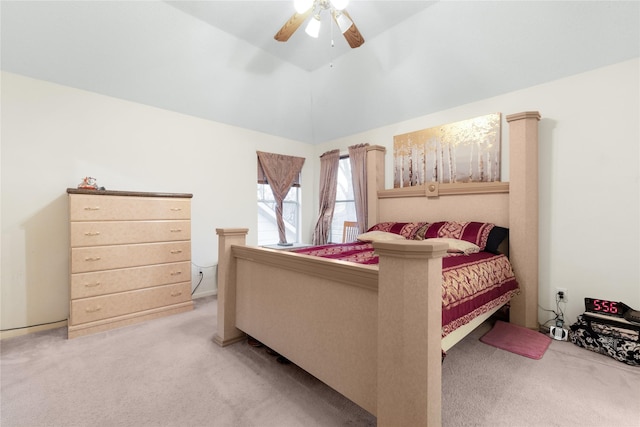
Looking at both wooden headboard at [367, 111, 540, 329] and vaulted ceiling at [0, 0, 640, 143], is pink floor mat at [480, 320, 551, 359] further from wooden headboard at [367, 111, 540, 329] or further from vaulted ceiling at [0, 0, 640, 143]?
vaulted ceiling at [0, 0, 640, 143]

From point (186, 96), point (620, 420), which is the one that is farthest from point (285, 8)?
point (620, 420)

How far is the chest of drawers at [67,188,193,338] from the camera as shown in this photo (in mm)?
2521

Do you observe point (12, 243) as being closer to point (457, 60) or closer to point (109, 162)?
point (109, 162)

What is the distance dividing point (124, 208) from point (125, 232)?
0.79 ft

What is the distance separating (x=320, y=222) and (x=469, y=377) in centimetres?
323

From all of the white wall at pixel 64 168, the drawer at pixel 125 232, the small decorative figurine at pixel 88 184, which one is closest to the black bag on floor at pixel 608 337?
the drawer at pixel 125 232

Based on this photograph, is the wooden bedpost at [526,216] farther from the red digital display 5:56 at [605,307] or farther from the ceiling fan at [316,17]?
the ceiling fan at [316,17]

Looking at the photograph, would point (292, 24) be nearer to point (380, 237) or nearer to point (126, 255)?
point (380, 237)

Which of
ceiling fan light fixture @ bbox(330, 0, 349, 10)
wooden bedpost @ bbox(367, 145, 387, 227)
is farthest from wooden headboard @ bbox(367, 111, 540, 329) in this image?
ceiling fan light fixture @ bbox(330, 0, 349, 10)

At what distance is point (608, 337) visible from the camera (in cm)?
209

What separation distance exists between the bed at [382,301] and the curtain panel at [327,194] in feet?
5.93

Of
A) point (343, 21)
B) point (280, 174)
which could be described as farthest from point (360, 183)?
point (343, 21)

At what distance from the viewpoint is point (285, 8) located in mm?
2641

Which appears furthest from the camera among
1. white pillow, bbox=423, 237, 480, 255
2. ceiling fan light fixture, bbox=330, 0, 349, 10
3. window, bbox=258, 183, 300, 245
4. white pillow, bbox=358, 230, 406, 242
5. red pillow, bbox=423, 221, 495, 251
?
window, bbox=258, 183, 300, 245
